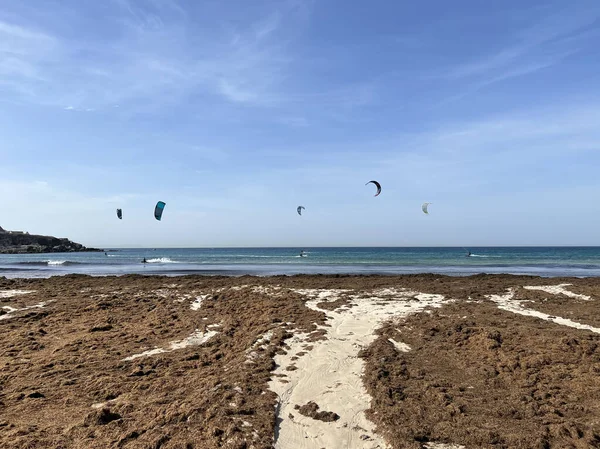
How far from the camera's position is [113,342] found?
7.26m

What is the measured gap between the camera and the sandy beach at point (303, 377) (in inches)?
146

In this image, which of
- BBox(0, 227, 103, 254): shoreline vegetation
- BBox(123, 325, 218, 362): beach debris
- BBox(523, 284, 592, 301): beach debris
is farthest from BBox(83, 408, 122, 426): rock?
BBox(0, 227, 103, 254): shoreline vegetation

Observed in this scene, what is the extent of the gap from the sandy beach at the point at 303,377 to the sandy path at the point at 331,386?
2 cm

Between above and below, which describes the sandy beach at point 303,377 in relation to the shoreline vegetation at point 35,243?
below

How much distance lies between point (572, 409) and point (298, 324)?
16.6 ft

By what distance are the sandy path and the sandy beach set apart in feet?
0.07

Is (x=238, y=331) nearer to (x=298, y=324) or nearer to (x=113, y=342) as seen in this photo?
(x=298, y=324)

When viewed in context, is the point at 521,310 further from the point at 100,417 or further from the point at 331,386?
the point at 100,417

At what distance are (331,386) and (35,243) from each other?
112 metres

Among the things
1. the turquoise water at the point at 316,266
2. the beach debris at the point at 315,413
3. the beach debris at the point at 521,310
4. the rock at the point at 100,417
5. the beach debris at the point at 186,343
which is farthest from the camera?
the turquoise water at the point at 316,266

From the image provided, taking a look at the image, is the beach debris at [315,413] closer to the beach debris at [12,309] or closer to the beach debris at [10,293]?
the beach debris at [12,309]

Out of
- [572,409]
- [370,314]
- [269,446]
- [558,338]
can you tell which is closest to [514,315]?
[558,338]

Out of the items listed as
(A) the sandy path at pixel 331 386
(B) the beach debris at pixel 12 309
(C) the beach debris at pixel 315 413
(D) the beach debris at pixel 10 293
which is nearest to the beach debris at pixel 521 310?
(A) the sandy path at pixel 331 386

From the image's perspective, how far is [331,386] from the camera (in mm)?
4984
